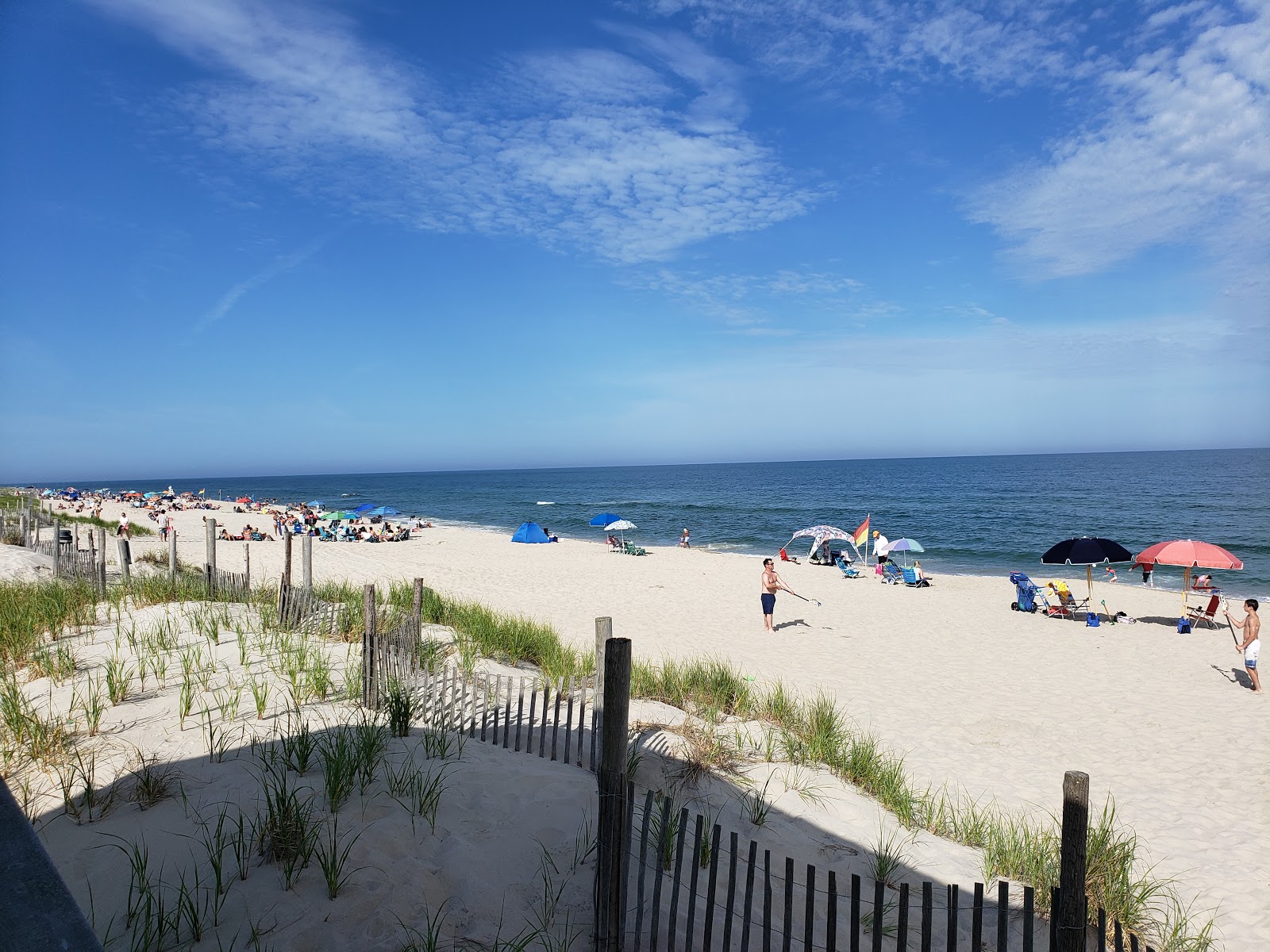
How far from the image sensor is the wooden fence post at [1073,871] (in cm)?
294

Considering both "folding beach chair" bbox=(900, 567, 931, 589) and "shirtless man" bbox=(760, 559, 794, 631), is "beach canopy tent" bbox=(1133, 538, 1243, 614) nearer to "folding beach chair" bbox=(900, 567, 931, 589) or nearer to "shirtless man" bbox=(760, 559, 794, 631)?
"folding beach chair" bbox=(900, 567, 931, 589)

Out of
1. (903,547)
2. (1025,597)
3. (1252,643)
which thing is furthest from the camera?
(903,547)

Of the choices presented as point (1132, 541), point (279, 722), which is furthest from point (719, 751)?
point (1132, 541)

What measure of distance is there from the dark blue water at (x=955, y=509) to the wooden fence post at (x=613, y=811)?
2675 centimetres

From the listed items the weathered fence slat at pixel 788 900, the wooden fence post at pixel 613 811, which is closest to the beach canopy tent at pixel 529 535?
the wooden fence post at pixel 613 811

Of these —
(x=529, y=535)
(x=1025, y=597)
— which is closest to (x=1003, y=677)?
(x=1025, y=597)

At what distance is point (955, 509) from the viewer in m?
53.0

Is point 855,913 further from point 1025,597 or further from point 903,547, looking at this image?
point 903,547

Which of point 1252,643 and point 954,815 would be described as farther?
point 1252,643

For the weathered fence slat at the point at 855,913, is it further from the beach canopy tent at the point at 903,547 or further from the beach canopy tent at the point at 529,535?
the beach canopy tent at the point at 529,535

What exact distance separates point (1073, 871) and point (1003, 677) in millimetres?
10286

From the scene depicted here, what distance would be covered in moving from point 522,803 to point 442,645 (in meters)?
4.71

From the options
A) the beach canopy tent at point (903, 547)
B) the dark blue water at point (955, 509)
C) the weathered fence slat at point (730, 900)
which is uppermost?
the weathered fence slat at point (730, 900)

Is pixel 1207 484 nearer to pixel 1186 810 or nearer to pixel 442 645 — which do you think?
pixel 1186 810
